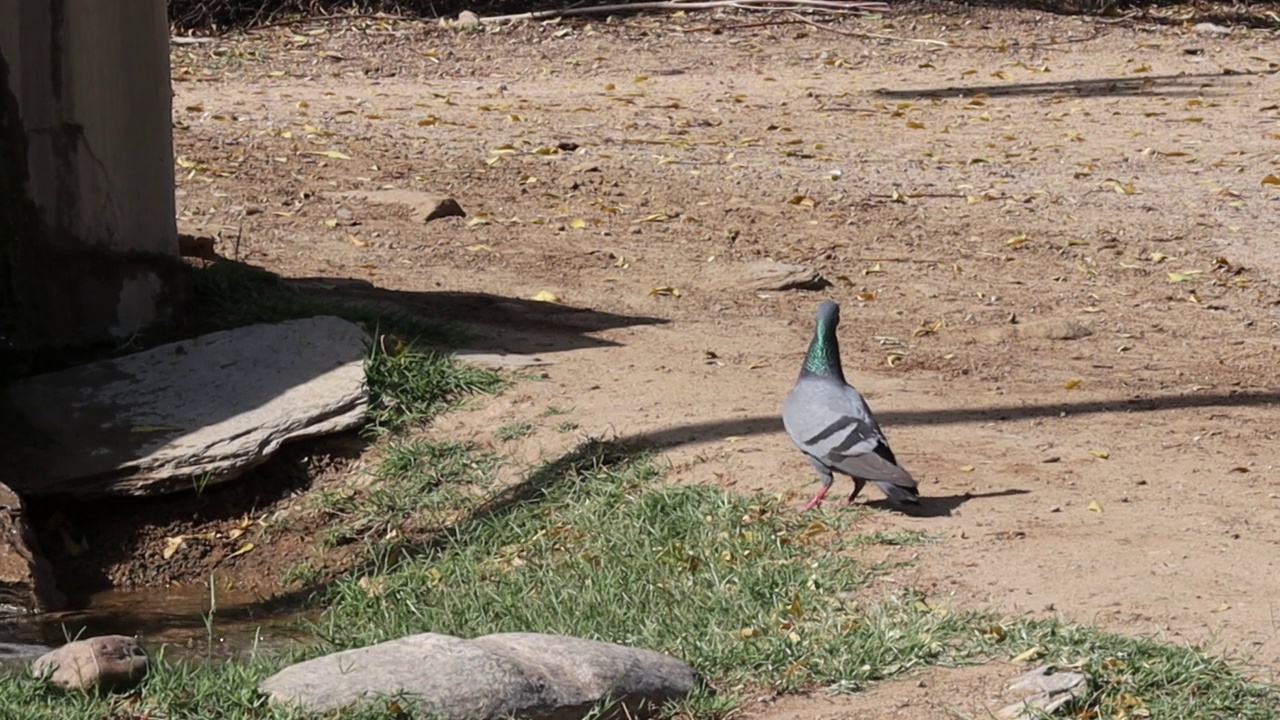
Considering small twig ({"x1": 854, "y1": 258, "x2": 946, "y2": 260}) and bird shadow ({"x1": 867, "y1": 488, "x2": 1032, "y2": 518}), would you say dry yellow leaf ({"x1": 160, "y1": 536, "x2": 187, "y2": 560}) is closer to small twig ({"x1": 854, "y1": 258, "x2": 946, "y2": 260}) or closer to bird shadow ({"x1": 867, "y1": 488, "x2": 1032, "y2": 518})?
bird shadow ({"x1": 867, "y1": 488, "x2": 1032, "y2": 518})

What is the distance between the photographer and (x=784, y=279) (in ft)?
26.6

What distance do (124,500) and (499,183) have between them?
3896mm

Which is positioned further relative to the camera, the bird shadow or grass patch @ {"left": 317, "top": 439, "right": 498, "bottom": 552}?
grass patch @ {"left": 317, "top": 439, "right": 498, "bottom": 552}

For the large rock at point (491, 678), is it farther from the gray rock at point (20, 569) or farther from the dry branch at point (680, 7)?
the dry branch at point (680, 7)

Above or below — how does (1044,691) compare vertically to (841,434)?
below

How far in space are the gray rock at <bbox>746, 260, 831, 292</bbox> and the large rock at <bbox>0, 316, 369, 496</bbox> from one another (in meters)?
2.10

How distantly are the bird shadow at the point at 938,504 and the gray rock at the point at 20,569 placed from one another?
8.68 ft

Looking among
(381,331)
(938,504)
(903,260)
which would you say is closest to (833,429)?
(938,504)

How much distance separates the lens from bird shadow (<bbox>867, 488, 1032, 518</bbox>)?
5.32m

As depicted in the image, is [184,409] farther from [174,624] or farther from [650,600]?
[650,600]

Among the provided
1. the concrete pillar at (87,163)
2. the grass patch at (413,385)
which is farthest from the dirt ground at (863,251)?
the concrete pillar at (87,163)

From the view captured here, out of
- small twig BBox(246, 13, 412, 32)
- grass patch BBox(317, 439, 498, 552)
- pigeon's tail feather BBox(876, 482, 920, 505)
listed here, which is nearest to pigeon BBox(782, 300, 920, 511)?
pigeon's tail feather BBox(876, 482, 920, 505)

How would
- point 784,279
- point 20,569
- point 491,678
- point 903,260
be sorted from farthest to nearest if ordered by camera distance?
point 903,260, point 784,279, point 20,569, point 491,678

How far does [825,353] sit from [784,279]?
8.82 ft
